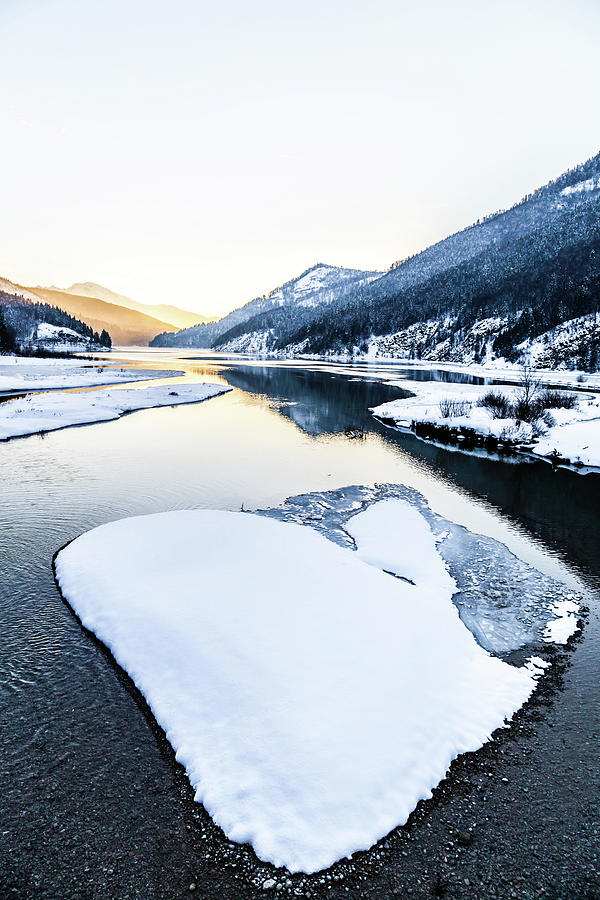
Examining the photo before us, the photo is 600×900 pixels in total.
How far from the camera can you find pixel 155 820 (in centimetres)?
528

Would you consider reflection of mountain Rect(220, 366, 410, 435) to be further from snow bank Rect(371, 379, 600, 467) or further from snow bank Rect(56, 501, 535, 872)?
snow bank Rect(56, 501, 535, 872)

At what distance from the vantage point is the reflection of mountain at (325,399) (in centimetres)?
3374

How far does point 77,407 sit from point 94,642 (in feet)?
100

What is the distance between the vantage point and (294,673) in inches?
272

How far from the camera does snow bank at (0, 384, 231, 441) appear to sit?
28214 mm

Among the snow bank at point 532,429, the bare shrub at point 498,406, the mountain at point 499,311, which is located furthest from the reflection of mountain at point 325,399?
the mountain at point 499,311

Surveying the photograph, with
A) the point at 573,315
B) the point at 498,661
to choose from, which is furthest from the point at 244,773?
the point at 573,315

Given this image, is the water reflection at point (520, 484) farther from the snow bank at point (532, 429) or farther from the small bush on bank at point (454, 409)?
the small bush on bank at point (454, 409)

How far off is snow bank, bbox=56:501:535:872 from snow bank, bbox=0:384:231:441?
2026 cm

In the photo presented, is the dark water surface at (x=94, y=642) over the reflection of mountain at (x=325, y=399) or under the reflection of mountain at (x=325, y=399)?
under

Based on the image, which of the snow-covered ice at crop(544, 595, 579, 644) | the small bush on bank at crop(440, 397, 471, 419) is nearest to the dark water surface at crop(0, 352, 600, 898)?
the snow-covered ice at crop(544, 595, 579, 644)

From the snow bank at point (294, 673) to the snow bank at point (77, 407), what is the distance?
66.5ft

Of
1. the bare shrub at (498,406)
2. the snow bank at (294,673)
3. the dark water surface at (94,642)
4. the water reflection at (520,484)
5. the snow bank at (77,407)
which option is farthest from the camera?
the bare shrub at (498,406)

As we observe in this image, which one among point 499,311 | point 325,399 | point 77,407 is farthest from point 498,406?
point 499,311
